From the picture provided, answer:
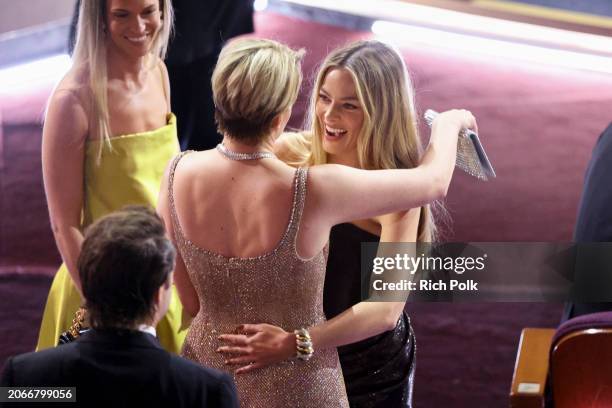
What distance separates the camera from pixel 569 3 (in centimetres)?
513

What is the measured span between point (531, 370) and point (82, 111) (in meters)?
1.19

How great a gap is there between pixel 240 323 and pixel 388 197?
0.40 meters

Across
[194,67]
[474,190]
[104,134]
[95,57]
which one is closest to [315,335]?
[104,134]

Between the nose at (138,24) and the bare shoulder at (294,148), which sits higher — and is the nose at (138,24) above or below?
above

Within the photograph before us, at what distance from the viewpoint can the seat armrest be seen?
252 cm

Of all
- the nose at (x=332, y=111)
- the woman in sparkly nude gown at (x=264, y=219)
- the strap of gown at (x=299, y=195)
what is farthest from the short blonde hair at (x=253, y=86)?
the nose at (x=332, y=111)

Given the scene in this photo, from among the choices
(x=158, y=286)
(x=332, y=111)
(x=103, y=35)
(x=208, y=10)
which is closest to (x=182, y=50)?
(x=208, y=10)

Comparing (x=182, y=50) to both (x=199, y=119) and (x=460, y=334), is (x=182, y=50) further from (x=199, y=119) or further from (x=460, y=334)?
(x=460, y=334)

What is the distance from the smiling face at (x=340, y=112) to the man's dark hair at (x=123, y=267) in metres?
0.77

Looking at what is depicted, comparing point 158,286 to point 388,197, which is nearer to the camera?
point 158,286

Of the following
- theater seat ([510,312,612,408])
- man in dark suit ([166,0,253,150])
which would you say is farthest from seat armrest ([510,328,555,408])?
man in dark suit ([166,0,253,150])

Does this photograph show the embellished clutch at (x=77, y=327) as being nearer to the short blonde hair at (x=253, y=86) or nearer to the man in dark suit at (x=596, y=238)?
the short blonde hair at (x=253, y=86)

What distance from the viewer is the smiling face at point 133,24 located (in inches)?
111

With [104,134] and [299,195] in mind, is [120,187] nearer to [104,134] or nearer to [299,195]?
[104,134]
